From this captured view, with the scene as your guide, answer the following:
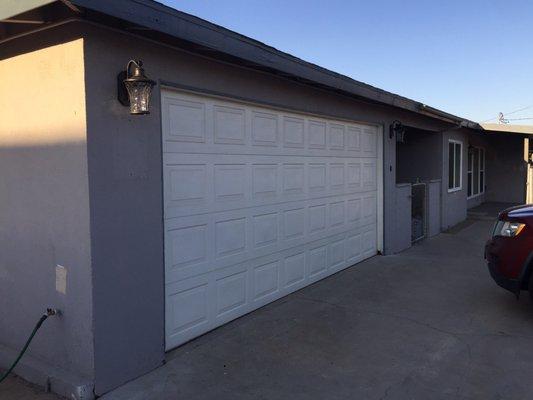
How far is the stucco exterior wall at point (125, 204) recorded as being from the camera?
12.5 feet

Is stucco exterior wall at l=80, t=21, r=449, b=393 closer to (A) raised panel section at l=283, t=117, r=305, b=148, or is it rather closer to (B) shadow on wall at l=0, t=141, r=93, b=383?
(B) shadow on wall at l=0, t=141, r=93, b=383

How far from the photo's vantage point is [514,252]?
220 inches

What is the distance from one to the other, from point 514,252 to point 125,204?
4.36 meters

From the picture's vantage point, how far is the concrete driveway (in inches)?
157

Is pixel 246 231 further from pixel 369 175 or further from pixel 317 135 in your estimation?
pixel 369 175

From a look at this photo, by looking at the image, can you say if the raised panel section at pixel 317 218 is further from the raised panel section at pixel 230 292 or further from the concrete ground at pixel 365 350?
the raised panel section at pixel 230 292

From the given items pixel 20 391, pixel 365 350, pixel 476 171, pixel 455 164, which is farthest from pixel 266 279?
pixel 476 171

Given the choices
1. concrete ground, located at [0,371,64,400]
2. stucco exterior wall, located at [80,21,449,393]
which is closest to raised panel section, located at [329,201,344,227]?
stucco exterior wall, located at [80,21,449,393]

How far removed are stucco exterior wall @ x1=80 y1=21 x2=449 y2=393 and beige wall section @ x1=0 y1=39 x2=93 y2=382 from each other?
0.09 m

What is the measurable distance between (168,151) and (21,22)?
1593mm

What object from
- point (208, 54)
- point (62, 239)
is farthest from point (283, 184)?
Result: point (62, 239)

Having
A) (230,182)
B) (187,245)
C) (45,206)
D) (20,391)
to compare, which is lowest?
(20,391)

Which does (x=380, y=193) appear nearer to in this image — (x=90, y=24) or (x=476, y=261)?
(x=476, y=261)

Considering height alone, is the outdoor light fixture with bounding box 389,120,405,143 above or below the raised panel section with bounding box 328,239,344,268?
above
